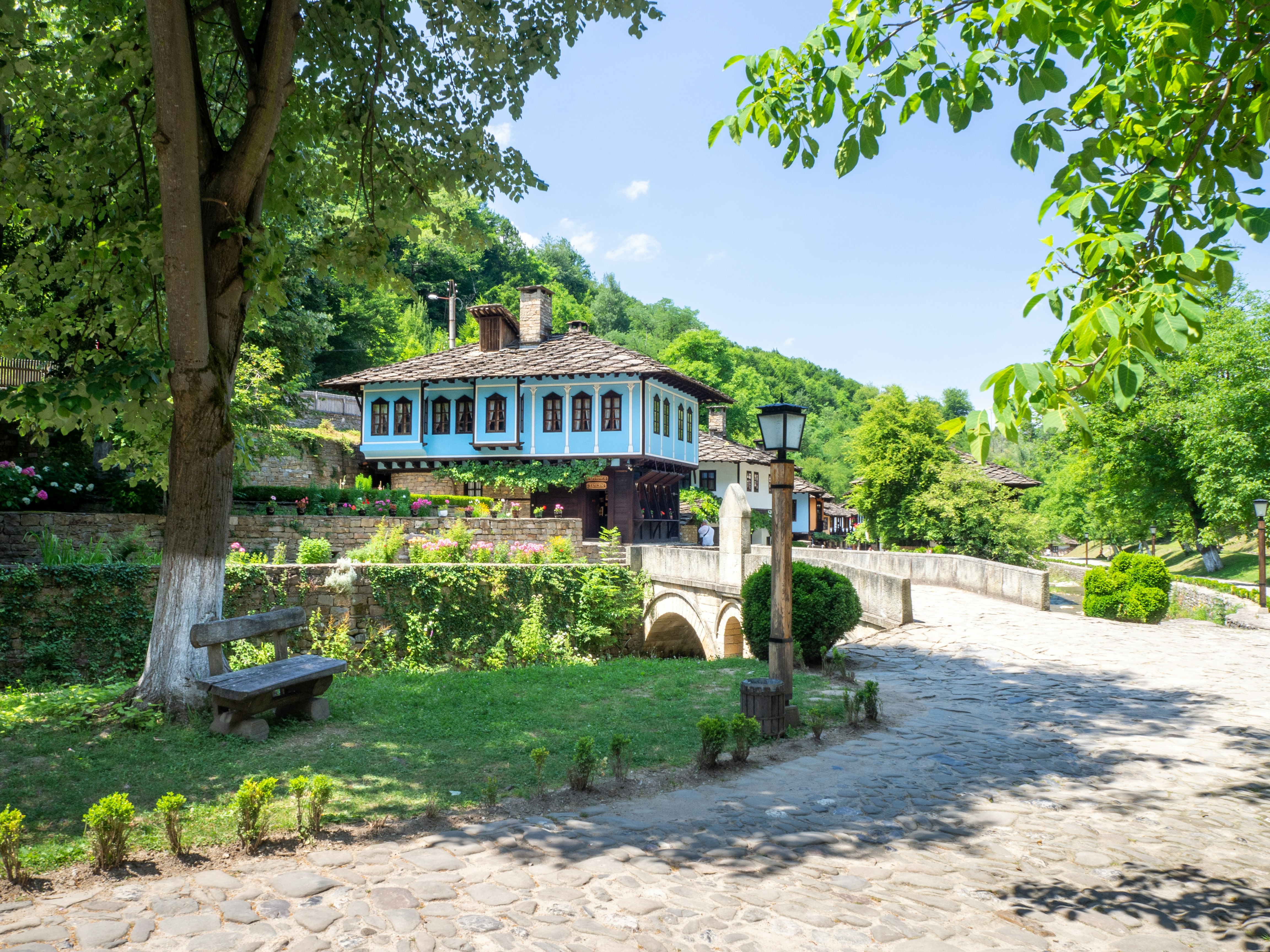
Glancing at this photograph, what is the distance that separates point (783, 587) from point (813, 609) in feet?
9.82

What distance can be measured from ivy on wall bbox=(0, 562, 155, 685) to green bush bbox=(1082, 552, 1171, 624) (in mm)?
16188

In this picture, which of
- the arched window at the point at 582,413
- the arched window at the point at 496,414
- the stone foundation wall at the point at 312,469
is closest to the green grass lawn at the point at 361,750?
the stone foundation wall at the point at 312,469

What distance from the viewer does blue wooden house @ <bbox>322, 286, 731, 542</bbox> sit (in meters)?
28.1

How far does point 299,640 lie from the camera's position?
12445 millimetres

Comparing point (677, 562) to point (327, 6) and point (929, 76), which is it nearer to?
point (327, 6)

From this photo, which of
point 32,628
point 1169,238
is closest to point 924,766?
point 1169,238

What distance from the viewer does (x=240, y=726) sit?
6.50 meters

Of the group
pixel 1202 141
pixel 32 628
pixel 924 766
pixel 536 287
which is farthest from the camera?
pixel 536 287

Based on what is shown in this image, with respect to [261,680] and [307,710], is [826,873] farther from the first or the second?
[307,710]

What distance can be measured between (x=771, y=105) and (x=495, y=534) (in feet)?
53.1

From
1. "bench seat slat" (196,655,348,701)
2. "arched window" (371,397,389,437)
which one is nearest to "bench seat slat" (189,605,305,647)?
"bench seat slat" (196,655,348,701)

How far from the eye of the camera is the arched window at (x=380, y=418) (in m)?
31.0

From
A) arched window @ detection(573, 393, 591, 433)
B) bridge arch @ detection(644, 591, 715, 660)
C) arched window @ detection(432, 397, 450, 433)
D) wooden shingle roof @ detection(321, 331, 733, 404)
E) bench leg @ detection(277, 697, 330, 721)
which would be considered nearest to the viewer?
bench leg @ detection(277, 697, 330, 721)

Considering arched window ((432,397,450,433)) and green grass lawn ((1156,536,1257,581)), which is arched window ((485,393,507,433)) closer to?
arched window ((432,397,450,433))
